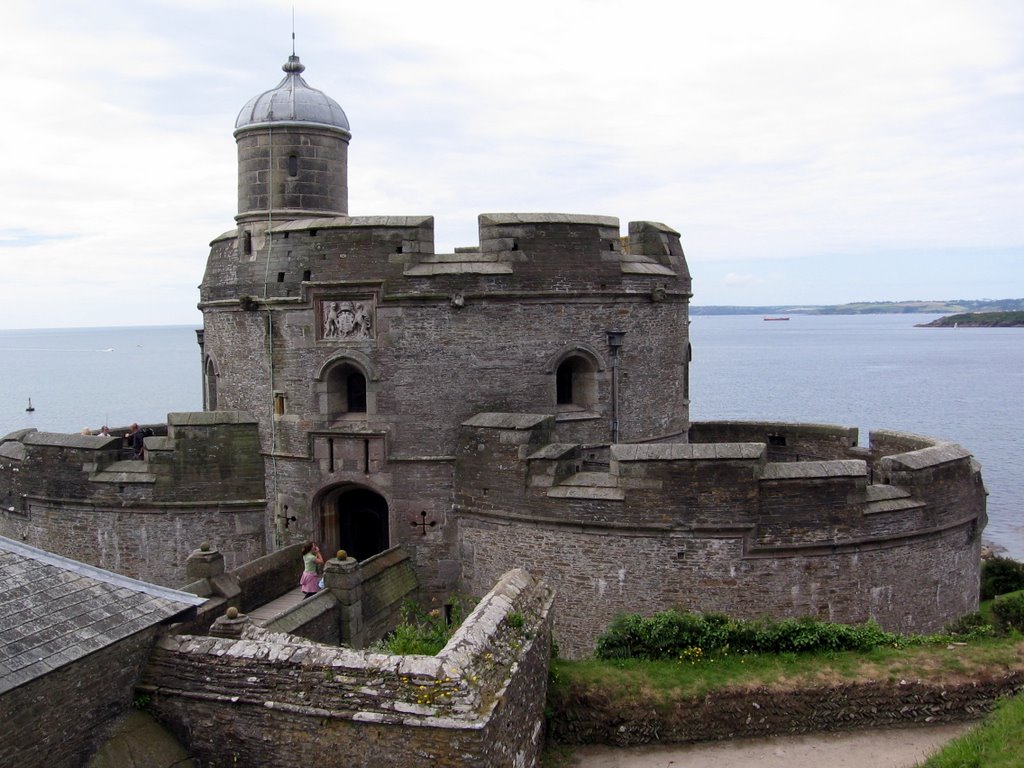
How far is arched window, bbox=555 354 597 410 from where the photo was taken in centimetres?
1797

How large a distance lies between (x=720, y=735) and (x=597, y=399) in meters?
7.21

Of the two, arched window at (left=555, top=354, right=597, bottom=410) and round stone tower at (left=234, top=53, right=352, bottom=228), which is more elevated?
round stone tower at (left=234, top=53, right=352, bottom=228)

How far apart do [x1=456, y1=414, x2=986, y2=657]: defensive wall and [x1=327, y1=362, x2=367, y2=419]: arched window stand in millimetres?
2397

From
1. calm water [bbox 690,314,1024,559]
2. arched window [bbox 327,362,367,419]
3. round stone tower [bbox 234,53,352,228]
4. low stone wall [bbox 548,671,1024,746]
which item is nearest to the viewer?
low stone wall [bbox 548,671,1024,746]

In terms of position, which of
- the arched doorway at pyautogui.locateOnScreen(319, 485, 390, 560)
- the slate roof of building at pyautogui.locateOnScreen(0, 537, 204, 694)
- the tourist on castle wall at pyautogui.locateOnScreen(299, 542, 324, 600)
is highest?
the slate roof of building at pyautogui.locateOnScreen(0, 537, 204, 694)

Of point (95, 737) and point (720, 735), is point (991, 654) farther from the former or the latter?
point (95, 737)

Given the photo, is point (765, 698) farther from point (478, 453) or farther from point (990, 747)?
point (478, 453)

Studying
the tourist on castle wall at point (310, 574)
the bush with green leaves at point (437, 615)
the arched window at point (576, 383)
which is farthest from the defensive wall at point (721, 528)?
the tourist on castle wall at point (310, 574)

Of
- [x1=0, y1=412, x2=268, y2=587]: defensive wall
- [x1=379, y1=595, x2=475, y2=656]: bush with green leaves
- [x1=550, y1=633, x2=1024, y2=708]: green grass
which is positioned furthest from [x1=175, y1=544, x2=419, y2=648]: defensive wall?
[x1=550, y1=633, x2=1024, y2=708]: green grass

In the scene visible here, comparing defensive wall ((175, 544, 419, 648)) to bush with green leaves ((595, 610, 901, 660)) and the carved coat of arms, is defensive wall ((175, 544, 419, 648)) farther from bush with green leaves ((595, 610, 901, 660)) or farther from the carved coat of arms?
bush with green leaves ((595, 610, 901, 660))

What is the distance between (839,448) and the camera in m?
20.4

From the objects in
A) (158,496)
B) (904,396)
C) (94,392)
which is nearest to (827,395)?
(904,396)

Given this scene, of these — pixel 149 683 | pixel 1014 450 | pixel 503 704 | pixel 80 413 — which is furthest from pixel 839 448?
pixel 80 413

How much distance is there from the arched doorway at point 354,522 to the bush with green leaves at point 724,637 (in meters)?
6.11
